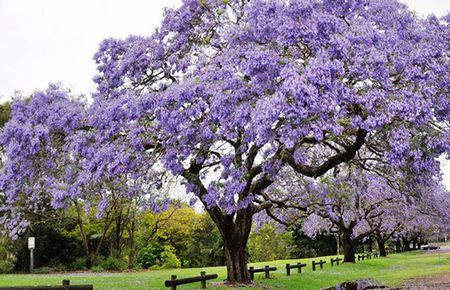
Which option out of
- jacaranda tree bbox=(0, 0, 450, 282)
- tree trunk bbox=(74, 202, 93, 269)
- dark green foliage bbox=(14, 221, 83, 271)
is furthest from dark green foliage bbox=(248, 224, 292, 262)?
jacaranda tree bbox=(0, 0, 450, 282)

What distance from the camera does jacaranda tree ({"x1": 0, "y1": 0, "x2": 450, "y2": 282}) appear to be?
12414 millimetres

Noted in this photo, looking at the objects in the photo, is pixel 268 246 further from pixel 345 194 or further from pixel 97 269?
pixel 345 194

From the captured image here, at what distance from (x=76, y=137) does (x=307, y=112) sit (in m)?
7.93

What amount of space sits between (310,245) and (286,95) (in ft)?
191

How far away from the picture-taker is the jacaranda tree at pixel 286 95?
12414 millimetres

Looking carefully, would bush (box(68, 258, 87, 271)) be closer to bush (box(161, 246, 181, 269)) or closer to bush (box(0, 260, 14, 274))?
bush (box(0, 260, 14, 274))

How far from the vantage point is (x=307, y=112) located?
38.9 feet

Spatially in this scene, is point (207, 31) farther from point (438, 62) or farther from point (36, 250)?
point (36, 250)

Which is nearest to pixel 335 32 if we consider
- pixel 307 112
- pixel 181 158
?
pixel 307 112

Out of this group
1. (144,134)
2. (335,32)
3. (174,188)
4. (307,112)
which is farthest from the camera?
(174,188)

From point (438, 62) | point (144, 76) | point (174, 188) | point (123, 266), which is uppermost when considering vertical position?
point (144, 76)

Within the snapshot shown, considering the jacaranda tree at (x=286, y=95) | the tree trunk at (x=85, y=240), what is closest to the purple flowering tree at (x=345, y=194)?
the jacaranda tree at (x=286, y=95)

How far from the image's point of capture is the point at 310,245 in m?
67.6

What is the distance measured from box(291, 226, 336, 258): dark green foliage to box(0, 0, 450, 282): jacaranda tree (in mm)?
50893
